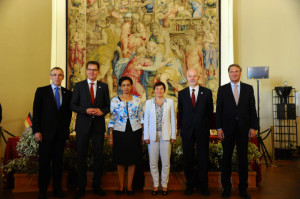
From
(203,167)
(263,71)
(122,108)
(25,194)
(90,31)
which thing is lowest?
(25,194)

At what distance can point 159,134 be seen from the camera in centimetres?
→ 372


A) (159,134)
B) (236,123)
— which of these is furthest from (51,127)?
(236,123)

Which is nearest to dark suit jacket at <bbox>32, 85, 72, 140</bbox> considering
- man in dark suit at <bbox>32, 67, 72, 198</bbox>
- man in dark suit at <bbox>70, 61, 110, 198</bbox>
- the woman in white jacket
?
man in dark suit at <bbox>32, 67, 72, 198</bbox>

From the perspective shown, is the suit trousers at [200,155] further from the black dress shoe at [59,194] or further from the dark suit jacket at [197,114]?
the black dress shoe at [59,194]

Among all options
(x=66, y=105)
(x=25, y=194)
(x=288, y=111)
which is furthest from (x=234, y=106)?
(x=288, y=111)

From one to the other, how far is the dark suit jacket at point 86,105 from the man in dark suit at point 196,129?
107cm

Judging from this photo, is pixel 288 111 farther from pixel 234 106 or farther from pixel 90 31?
pixel 90 31

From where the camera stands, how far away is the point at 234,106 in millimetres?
3596

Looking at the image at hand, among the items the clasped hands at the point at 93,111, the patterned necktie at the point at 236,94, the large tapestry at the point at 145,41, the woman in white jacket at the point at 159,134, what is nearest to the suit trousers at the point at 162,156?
the woman in white jacket at the point at 159,134

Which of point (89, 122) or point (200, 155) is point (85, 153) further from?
point (200, 155)

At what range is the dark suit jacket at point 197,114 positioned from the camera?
3.63 metres

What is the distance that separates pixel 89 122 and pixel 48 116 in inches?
20.5

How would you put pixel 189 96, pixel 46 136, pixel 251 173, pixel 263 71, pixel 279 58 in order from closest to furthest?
pixel 46 136 → pixel 189 96 → pixel 251 173 → pixel 263 71 → pixel 279 58

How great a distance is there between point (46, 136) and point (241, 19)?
641 cm
